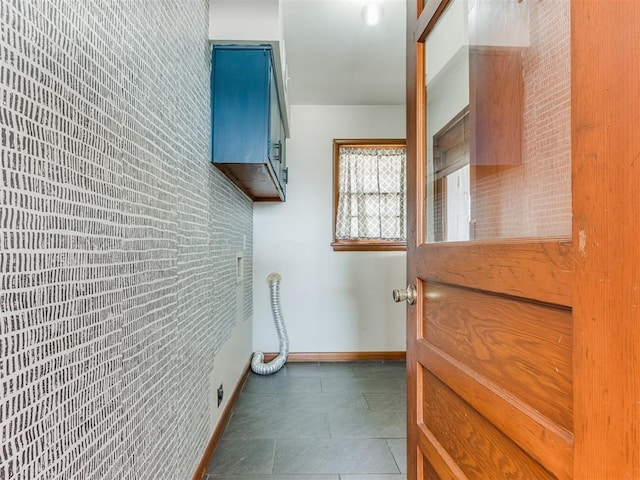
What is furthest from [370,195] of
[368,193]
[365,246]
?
[365,246]

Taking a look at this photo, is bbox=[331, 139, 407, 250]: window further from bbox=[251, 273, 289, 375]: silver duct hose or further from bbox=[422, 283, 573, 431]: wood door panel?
bbox=[422, 283, 573, 431]: wood door panel

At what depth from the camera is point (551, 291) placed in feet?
1.82

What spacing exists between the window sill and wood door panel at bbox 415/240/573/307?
247cm

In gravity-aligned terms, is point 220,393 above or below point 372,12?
below

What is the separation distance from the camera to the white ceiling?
212 cm

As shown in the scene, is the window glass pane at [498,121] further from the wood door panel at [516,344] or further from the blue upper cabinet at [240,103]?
the blue upper cabinet at [240,103]

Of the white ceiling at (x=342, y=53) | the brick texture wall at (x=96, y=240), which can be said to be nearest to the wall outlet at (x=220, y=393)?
the brick texture wall at (x=96, y=240)

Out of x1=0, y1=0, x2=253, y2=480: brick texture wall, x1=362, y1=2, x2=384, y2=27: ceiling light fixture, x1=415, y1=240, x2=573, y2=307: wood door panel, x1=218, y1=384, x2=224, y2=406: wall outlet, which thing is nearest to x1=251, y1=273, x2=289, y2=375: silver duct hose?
x1=218, y1=384, x2=224, y2=406: wall outlet

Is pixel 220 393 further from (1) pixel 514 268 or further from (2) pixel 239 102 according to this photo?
(1) pixel 514 268

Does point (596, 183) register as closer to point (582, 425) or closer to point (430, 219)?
point (582, 425)

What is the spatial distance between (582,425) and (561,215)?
1.03 feet

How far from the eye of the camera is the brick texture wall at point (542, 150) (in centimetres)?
58

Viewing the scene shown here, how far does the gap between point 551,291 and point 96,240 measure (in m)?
0.90

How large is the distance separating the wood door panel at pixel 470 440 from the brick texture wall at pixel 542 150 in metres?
0.40
